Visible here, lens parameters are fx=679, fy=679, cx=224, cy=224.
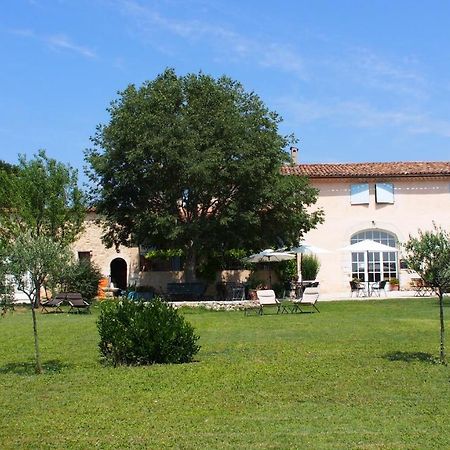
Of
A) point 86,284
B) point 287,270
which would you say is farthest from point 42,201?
point 287,270

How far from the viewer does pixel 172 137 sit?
23.9 meters

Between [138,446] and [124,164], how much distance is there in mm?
19823

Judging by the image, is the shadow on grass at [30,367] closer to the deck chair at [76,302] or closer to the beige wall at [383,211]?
the deck chair at [76,302]

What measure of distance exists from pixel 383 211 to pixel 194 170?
1255 cm

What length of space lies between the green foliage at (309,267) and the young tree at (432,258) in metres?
20.1

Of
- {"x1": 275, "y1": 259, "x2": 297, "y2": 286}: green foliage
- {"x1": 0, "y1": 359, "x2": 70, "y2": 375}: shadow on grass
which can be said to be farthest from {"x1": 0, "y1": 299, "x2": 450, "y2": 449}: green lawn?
{"x1": 275, "y1": 259, "x2": 297, "y2": 286}: green foliage

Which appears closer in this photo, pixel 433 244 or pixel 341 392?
pixel 341 392

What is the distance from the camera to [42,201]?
90.8 feet

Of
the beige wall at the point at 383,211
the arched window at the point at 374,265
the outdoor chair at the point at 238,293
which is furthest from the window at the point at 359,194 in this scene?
the outdoor chair at the point at 238,293

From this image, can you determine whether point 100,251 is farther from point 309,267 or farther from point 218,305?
point 218,305

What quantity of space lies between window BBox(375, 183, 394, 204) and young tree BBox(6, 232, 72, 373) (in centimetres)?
2347

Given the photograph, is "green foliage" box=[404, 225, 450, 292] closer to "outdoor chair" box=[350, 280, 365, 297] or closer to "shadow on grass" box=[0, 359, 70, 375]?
"shadow on grass" box=[0, 359, 70, 375]

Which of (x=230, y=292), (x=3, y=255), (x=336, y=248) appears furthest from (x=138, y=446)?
(x=336, y=248)

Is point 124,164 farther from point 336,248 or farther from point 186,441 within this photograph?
point 186,441
